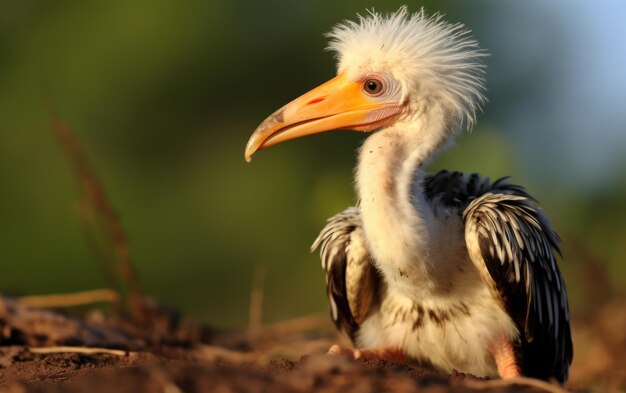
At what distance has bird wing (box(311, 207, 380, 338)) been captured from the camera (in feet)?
14.9

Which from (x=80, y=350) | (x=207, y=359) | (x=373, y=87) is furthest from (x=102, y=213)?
(x=373, y=87)

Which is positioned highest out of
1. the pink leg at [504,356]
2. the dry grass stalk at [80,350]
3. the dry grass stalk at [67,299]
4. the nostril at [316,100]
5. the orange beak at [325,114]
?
the nostril at [316,100]

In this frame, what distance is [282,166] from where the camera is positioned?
15344 mm

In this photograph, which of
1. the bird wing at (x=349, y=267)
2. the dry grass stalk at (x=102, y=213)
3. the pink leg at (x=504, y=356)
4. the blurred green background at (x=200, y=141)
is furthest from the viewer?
the blurred green background at (x=200, y=141)

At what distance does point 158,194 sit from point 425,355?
11175mm

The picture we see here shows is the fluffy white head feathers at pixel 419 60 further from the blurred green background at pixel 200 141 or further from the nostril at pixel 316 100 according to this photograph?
the blurred green background at pixel 200 141

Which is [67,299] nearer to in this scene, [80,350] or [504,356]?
[80,350]

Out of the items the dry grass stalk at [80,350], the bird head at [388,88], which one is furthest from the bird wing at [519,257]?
the dry grass stalk at [80,350]

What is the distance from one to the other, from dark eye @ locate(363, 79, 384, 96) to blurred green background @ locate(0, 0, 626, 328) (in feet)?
25.7

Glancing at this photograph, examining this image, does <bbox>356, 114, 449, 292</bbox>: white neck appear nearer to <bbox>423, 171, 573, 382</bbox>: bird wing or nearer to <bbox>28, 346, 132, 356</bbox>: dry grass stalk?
<bbox>423, 171, 573, 382</bbox>: bird wing

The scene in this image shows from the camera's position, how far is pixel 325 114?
445 cm

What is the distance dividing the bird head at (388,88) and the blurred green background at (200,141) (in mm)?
7680

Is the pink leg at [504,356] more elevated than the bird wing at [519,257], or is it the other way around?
the bird wing at [519,257]

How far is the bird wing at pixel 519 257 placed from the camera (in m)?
4.11
